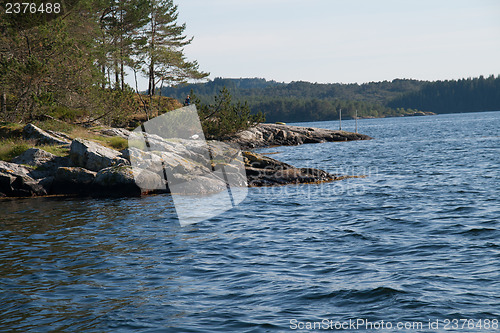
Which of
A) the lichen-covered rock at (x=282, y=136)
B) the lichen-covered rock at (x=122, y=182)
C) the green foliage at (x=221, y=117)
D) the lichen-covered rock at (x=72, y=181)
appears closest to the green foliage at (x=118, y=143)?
the lichen-covered rock at (x=72, y=181)

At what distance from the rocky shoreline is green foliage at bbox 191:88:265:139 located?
20.9m

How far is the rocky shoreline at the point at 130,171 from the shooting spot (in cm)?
2117

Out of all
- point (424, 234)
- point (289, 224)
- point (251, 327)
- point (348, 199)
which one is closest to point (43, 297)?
point (251, 327)

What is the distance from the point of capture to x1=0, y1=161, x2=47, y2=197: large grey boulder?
20.8 m

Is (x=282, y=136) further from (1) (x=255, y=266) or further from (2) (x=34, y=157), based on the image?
(1) (x=255, y=266)

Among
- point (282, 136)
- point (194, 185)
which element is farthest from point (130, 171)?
point (282, 136)

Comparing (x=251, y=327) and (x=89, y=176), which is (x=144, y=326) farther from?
(x=89, y=176)

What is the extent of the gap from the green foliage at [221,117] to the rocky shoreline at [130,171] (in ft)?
68.4

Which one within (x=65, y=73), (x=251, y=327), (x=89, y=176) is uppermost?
(x=65, y=73)

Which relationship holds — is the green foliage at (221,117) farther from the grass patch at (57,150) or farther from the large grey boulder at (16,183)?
the large grey boulder at (16,183)

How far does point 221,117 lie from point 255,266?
38985 millimetres

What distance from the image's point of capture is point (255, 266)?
10.1m

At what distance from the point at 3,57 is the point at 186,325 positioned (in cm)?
2509

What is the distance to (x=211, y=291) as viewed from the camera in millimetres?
8562
